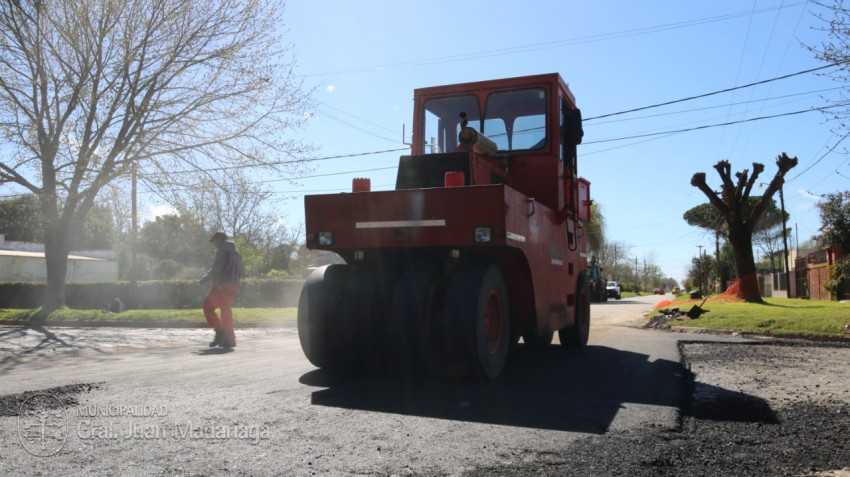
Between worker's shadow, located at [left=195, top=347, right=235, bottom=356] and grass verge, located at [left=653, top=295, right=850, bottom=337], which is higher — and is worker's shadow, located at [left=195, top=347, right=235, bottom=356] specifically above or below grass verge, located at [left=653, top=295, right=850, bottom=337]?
above

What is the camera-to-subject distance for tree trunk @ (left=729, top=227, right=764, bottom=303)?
2188 centimetres

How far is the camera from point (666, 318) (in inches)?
681

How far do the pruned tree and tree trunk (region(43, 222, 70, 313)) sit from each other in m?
20.4

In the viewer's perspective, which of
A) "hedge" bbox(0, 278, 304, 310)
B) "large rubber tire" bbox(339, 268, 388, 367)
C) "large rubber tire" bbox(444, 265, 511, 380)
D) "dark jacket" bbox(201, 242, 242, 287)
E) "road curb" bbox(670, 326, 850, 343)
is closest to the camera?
"large rubber tire" bbox(444, 265, 511, 380)

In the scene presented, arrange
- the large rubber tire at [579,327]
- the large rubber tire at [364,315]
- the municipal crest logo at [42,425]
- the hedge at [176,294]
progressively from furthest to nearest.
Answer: the hedge at [176,294], the large rubber tire at [579,327], the large rubber tire at [364,315], the municipal crest logo at [42,425]

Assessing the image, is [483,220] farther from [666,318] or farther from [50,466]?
[666,318]

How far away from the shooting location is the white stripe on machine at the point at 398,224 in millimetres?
5656

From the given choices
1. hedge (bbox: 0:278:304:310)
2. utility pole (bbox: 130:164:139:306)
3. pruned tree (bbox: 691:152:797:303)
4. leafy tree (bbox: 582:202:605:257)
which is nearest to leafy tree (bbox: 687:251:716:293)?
leafy tree (bbox: 582:202:605:257)

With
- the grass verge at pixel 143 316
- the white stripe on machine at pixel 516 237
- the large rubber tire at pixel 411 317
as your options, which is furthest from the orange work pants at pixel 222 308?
the grass verge at pixel 143 316

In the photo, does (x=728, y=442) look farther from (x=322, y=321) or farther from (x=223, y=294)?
(x=223, y=294)

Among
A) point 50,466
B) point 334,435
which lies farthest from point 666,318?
point 50,466

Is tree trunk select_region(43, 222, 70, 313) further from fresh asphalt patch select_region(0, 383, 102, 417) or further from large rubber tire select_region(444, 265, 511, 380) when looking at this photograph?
large rubber tire select_region(444, 265, 511, 380)

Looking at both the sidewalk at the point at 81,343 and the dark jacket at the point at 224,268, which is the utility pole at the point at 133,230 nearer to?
the sidewalk at the point at 81,343

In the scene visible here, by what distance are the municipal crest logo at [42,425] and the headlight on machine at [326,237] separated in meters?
2.38
